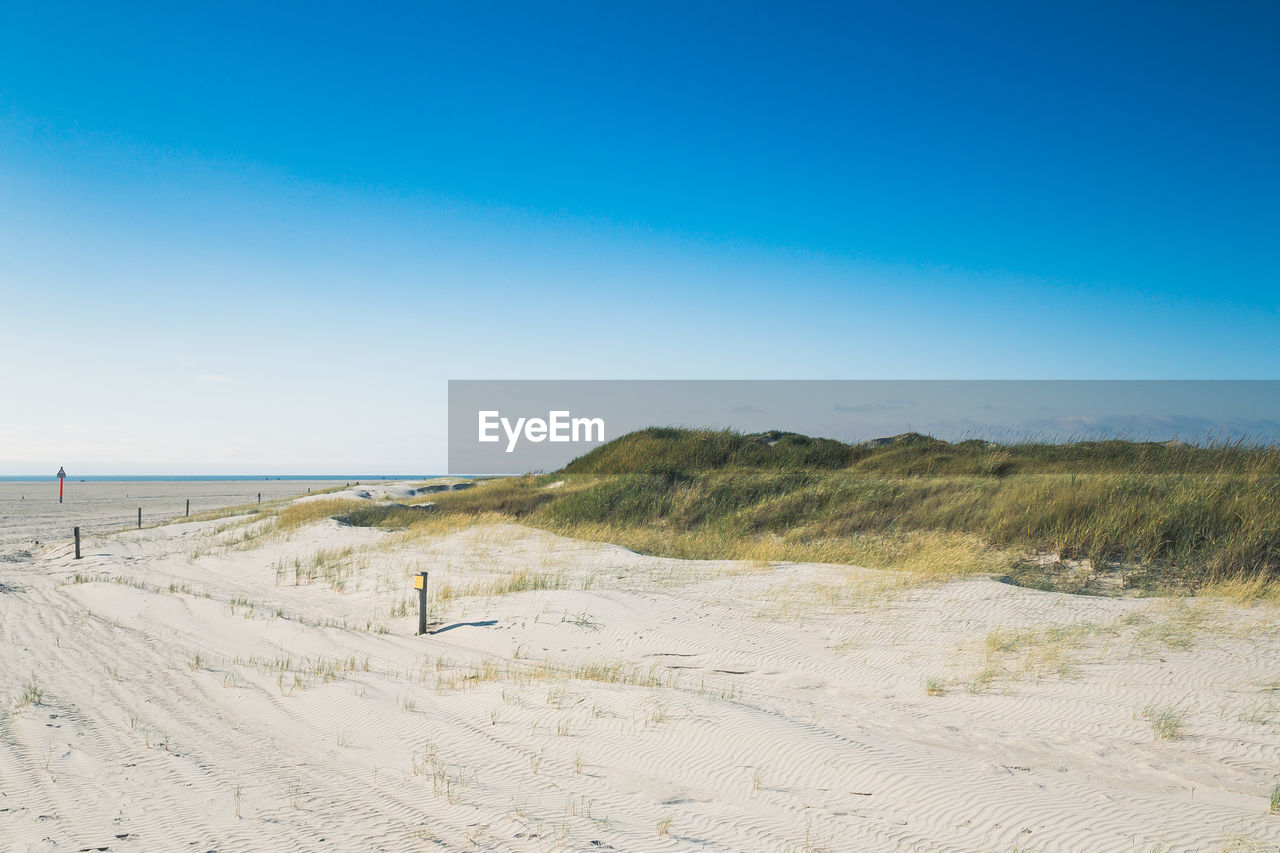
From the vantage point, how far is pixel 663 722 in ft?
20.6

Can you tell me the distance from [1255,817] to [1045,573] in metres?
8.03

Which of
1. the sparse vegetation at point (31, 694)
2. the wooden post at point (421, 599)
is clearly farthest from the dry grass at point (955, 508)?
the sparse vegetation at point (31, 694)

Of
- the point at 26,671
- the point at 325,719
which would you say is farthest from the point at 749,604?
the point at 26,671

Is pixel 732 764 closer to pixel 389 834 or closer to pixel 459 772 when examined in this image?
pixel 459 772

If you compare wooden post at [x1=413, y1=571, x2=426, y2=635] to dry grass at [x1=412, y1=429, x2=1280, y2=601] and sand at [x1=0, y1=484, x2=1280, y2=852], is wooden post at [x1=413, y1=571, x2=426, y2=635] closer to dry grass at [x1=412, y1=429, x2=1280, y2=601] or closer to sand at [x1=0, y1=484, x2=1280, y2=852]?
sand at [x1=0, y1=484, x2=1280, y2=852]

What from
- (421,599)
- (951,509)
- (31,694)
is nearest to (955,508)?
(951,509)

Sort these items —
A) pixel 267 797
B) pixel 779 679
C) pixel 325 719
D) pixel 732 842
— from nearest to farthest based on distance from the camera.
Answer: pixel 732 842
pixel 267 797
pixel 325 719
pixel 779 679

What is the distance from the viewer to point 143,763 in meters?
5.73

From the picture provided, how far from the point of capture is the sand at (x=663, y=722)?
451 centimetres

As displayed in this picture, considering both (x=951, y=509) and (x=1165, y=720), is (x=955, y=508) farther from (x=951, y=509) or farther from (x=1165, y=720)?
(x=1165, y=720)

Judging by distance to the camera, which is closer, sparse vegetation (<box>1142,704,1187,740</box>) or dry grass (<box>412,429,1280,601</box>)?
sparse vegetation (<box>1142,704,1187,740</box>)

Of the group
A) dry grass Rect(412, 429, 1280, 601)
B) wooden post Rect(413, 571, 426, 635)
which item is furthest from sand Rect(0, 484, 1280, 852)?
dry grass Rect(412, 429, 1280, 601)

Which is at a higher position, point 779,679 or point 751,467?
point 751,467

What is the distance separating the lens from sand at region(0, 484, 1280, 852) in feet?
14.8
